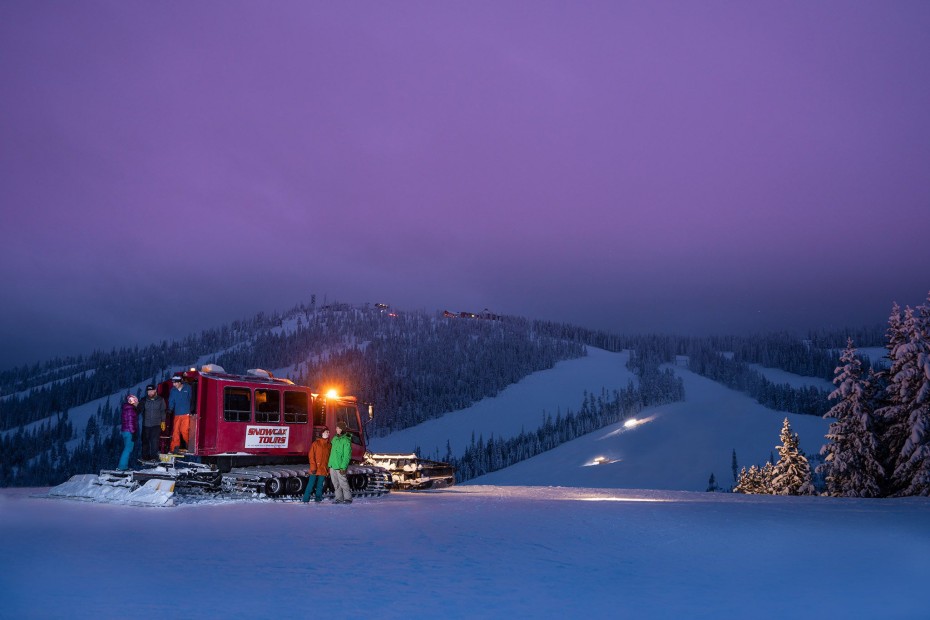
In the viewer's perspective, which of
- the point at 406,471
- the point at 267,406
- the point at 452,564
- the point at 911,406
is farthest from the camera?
the point at 911,406

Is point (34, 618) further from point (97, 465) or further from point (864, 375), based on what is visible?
point (97, 465)

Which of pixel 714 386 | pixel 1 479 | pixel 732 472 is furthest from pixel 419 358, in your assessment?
pixel 732 472

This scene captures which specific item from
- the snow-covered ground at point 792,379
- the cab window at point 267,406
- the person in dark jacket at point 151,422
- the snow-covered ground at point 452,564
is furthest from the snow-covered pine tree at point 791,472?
the snow-covered ground at point 792,379

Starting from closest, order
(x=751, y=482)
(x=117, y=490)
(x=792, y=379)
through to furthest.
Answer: (x=117, y=490)
(x=751, y=482)
(x=792, y=379)

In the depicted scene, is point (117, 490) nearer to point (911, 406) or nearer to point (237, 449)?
point (237, 449)

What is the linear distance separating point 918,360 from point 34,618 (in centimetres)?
3630

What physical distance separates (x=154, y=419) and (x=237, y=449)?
2.81m

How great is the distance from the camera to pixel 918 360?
31.4m

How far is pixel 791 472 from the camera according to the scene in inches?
1585

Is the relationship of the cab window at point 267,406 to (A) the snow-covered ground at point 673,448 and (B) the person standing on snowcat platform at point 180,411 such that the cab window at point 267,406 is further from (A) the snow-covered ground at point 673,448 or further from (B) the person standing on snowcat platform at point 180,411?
(A) the snow-covered ground at point 673,448

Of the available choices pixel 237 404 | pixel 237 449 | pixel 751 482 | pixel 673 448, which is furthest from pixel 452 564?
pixel 673 448

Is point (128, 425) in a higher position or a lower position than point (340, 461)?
higher

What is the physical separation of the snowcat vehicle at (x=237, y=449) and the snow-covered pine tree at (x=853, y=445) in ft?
77.9

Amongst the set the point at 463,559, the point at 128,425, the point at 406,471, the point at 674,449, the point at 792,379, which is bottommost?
the point at 674,449
